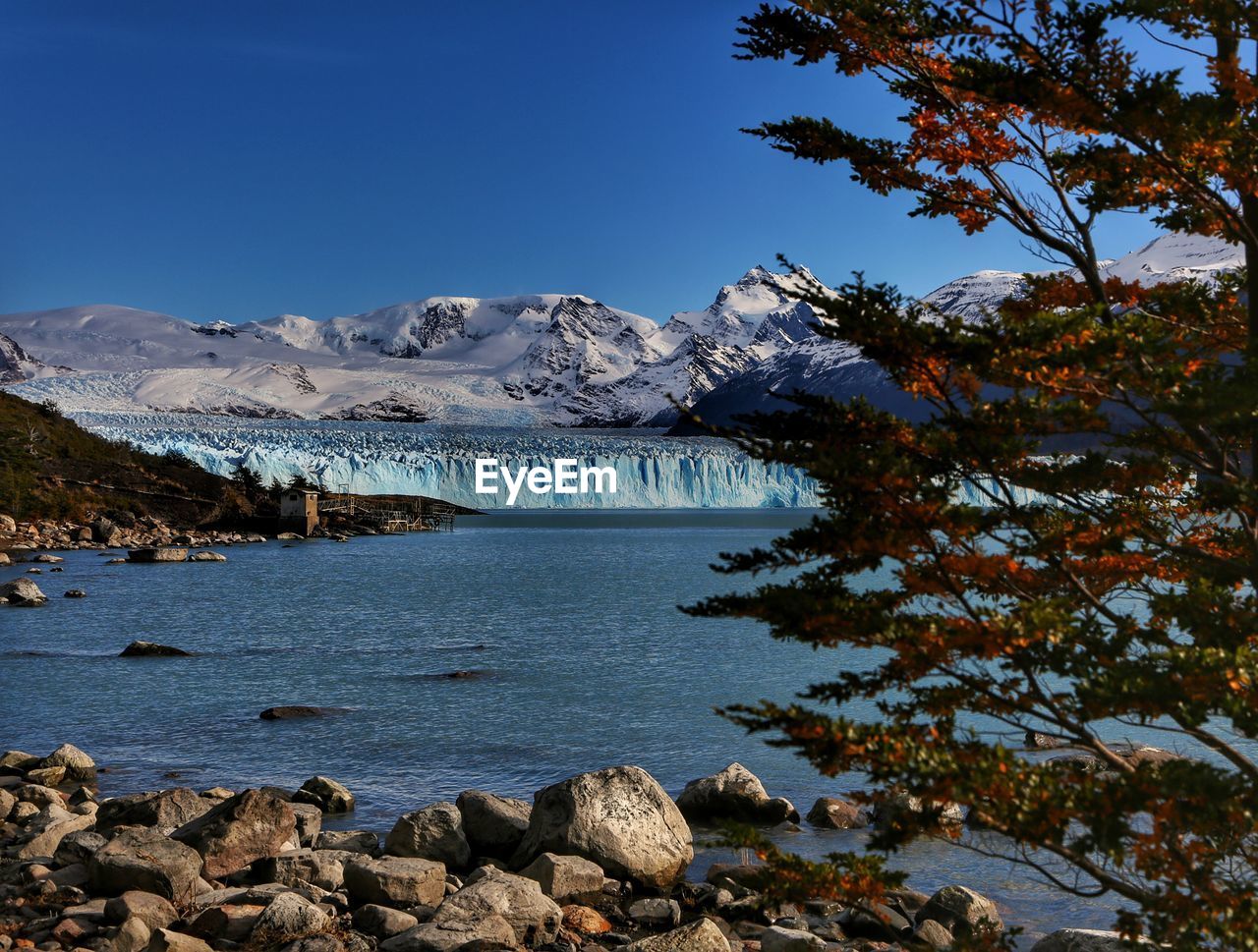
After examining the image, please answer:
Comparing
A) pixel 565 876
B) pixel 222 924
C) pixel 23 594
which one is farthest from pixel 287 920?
pixel 23 594

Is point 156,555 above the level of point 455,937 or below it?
above

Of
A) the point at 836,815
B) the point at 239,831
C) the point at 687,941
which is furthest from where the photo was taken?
the point at 836,815

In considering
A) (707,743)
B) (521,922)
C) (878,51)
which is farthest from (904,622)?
(707,743)

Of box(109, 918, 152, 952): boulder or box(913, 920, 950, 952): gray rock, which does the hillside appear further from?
box(913, 920, 950, 952): gray rock

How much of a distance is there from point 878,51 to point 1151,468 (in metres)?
3.52

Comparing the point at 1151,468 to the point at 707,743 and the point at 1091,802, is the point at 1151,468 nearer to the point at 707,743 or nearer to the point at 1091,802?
the point at 1091,802

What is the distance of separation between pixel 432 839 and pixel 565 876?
1.92 m

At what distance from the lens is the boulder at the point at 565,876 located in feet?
33.3

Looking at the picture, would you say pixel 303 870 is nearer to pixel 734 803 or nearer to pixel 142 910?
pixel 142 910

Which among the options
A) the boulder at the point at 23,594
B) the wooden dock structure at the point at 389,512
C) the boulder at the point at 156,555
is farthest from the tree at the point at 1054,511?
the wooden dock structure at the point at 389,512

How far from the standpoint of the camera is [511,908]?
905 centimetres

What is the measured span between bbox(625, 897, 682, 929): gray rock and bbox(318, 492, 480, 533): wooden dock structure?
94.4 metres

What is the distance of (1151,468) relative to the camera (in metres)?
7.02

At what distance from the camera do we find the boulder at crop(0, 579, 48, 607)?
40.2 metres
